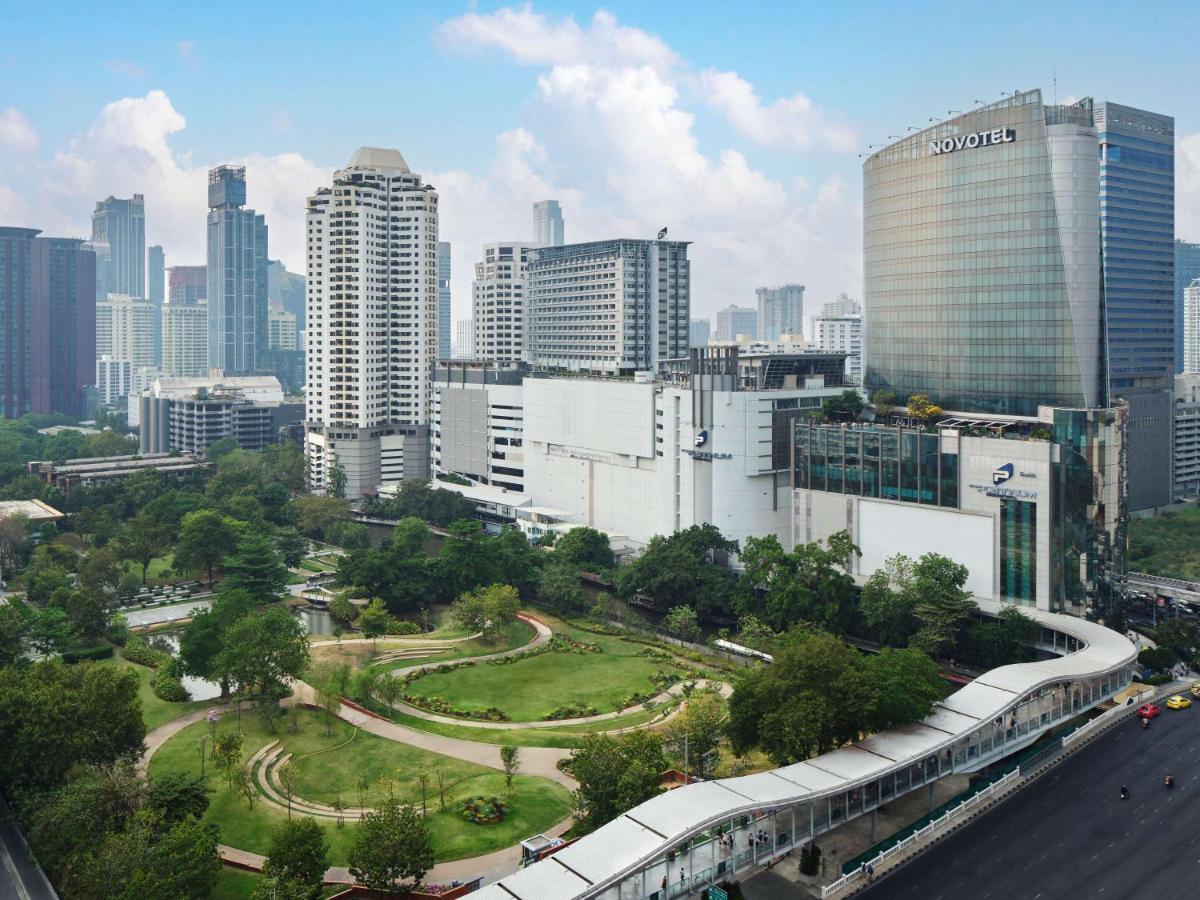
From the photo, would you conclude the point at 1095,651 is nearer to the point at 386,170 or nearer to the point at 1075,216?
the point at 1075,216

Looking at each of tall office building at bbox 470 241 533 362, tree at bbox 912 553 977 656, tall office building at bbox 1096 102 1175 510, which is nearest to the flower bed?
tree at bbox 912 553 977 656

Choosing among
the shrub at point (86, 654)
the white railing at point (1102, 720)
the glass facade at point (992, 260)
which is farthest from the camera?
the glass facade at point (992, 260)

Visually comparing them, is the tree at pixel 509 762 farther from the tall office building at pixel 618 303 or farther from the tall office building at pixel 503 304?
the tall office building at pixel 503 304

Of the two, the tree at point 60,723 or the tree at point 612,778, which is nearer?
the tree at point 612,778

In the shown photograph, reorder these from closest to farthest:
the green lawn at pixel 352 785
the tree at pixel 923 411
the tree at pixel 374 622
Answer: the green lawn at pixel 352 785, the tree at pixel 374 622, the tree at pixel 923 411

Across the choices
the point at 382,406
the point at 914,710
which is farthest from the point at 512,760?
the point at 382,406

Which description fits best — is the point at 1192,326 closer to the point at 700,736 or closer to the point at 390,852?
the point at 700,736

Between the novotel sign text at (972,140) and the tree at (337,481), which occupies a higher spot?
the novotel sign text at (972,140)

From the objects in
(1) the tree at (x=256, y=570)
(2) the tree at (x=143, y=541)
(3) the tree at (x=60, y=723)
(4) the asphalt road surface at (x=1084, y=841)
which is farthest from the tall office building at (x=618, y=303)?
(3) the tree at (x=60, y=723)
